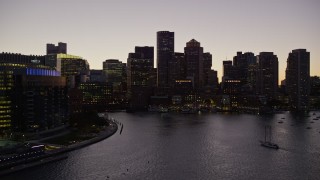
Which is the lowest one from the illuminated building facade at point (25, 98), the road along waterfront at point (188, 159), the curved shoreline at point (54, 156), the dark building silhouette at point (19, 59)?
the road along waterfront at point (188, 159)

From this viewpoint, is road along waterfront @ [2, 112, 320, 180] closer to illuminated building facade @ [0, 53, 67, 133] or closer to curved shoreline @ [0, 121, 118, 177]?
curved shoreline @ [0, 121, 118, 177]

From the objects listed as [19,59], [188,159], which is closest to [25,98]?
[19,59]

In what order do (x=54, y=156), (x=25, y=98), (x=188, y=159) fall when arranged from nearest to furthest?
(x=54, y=156), (x=188, y=159), (x=25, y=98)

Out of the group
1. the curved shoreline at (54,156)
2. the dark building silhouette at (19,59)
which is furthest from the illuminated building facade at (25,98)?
the curved shoreline at (54,156)

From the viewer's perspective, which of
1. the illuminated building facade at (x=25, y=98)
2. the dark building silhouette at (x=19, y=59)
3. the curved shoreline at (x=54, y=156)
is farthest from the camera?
the dark building silhouette at (x=19, y=59)

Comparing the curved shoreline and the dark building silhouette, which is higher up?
the dark building silhouette

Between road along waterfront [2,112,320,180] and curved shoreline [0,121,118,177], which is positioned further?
road along waterfront [2,112,320,180]

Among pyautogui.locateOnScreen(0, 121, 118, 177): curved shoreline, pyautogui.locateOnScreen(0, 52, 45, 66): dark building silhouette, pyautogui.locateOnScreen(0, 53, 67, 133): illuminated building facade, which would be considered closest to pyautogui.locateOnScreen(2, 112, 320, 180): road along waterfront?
pyautogui.locateOnScreen(0, 121, 118, 177): curved shoreline

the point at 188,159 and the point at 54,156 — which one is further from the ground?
the point at 54,156

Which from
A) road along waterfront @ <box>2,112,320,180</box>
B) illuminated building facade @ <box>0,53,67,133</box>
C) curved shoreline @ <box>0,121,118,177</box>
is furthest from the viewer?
illuminated building facade @ <box>0,53,67,133</box>

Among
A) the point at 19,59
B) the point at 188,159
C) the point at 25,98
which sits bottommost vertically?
the point at 188,159

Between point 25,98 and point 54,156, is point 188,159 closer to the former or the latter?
point 54,156

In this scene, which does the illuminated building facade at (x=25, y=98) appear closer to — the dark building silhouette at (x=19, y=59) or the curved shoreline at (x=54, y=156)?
the dark building silhouette at (x=19, y=59)
